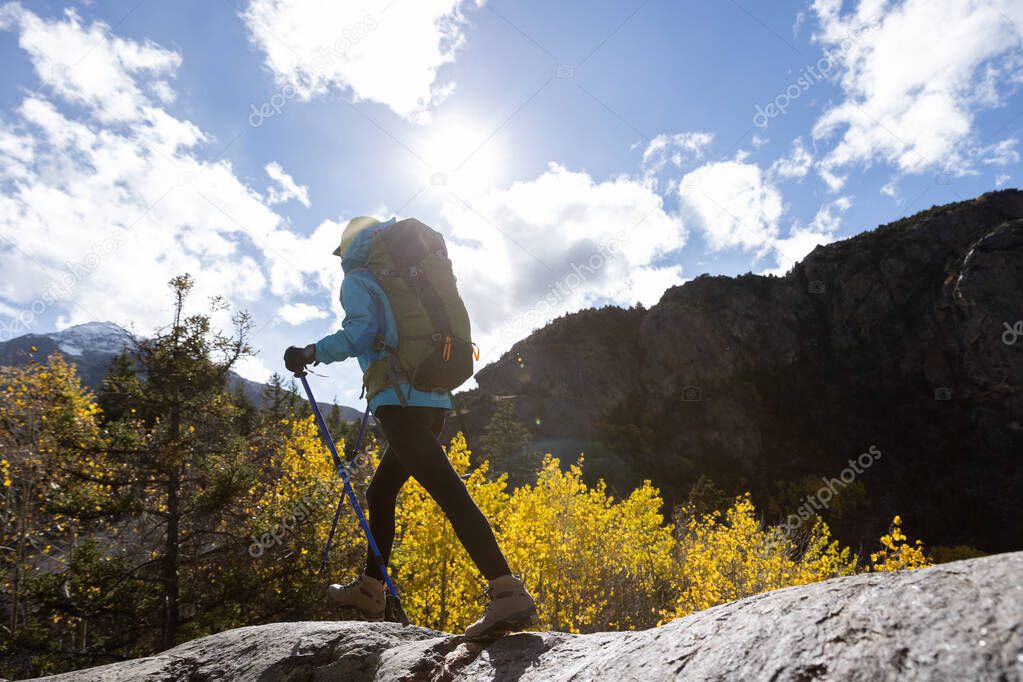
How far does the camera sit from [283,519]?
823 centimetres

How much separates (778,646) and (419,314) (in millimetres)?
1880

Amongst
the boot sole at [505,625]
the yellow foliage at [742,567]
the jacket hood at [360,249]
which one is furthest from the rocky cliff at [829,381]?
the jacket hood at [360,249]

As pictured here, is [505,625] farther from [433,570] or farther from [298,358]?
[433,570]

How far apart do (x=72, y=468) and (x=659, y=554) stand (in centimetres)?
1182

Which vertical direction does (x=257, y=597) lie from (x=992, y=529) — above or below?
above

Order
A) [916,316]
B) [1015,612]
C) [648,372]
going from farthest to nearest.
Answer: [648,372] → [916,316] → [1015,612]

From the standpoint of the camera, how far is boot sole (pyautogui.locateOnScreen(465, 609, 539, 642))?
85.7 inches

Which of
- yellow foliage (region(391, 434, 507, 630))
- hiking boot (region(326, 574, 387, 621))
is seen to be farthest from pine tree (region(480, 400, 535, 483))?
hiking boot (region(326, 574, 387, 621))

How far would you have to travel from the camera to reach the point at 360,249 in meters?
2.69

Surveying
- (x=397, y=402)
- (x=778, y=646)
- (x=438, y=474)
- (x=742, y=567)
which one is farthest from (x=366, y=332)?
(x=742, y=567)

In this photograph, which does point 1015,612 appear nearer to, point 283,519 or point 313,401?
point 313,401

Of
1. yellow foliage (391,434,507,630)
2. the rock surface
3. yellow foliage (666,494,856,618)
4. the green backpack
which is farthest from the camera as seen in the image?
yellow foliage (666,494,856,618)

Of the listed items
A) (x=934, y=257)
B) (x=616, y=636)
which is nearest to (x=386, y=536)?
(x=616, y=636)

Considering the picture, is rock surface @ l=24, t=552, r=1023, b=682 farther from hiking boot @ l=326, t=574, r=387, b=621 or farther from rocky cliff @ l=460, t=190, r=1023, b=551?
rocky cliff @ l=460, t=190, r=1023, b=551
